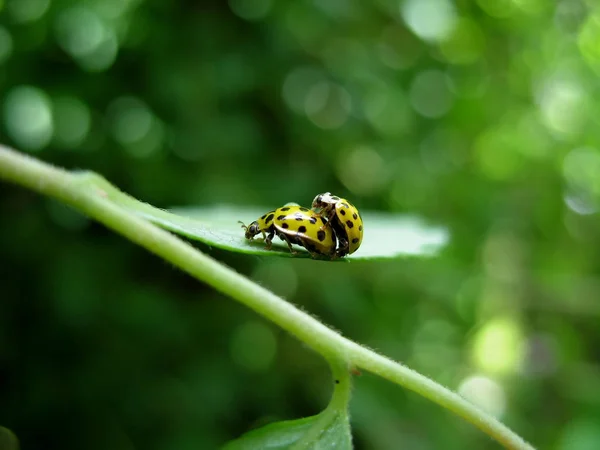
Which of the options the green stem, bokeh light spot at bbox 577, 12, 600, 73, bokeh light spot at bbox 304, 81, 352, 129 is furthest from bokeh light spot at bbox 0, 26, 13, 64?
bokeh light spot at bbox 577, 12, 600, 73

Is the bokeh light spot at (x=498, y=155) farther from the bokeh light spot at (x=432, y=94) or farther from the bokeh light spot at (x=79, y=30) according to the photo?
the bokeh light spot at (x=79, y=30)

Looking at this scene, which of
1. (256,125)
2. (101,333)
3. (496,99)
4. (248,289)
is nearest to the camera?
(248,289)

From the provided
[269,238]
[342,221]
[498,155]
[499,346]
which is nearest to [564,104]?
[498,155]

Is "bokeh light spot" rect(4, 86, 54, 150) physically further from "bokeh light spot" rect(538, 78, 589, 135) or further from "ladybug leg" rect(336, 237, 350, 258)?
"bokeh light spot" rect(538, 78, 589, 135)

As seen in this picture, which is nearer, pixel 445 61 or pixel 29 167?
pixel 29 167

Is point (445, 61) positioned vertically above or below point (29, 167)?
below

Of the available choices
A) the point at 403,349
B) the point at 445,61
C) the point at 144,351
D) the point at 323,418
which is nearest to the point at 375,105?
the point at 445,61

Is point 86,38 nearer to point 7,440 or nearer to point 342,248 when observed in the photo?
point 7,440

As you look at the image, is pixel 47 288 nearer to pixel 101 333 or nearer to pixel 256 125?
pixel 101 333

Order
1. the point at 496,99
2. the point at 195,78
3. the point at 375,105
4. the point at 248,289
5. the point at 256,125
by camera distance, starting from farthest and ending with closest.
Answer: the point at 496,99, the point at 375,105, the point at 256,125, the point at 195,78, the point at 248,289
